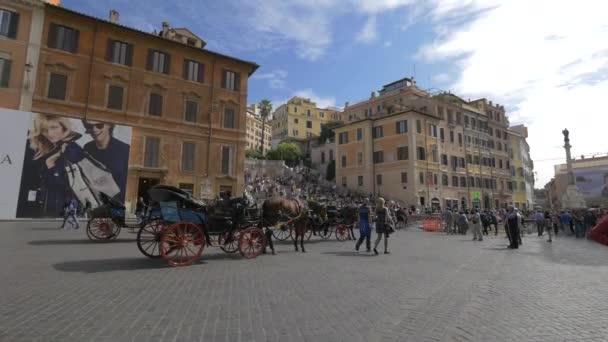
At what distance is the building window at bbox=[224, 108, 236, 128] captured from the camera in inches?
1185

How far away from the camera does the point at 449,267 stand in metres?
8.84

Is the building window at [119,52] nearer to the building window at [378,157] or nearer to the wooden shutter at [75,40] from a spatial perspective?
the wooden shutter at [75,40]

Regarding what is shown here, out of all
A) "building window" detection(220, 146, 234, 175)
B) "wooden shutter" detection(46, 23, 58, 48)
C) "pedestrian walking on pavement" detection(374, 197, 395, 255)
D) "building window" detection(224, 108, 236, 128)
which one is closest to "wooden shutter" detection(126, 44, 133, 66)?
"wooden shutter" detection(46, 23, 58, 48)

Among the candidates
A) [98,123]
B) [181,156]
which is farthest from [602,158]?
[98,123]

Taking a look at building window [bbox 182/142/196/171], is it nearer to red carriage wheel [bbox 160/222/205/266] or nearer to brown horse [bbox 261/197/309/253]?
brown horse [bbox 261/197/309/253]

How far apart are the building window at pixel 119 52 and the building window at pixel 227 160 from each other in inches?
389

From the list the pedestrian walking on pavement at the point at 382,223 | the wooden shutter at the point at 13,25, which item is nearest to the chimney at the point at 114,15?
the wooden shutter at the point at 13,25

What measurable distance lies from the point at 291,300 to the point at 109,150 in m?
23.7

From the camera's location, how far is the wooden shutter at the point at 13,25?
2314 cm

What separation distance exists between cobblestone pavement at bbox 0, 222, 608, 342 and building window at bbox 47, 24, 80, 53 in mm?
21321

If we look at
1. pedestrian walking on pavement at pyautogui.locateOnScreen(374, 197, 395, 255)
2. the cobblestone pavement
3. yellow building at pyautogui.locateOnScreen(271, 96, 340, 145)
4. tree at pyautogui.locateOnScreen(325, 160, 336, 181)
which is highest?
yellow building at pyautogui.locateOnScreen(271, 96, 340, 145)

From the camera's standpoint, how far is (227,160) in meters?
29.7

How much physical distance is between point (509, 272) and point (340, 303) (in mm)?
5374

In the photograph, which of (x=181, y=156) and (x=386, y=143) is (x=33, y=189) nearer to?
(x=181, y=156)
